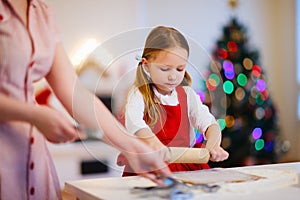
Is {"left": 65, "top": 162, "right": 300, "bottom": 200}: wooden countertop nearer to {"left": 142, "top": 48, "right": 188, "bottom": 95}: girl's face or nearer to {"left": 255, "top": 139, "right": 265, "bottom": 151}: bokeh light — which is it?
{"left": 142, "top": 48, "right": 188, "bottom": 95}: girl's face

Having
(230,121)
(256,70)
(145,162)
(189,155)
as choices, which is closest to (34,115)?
(145,162)

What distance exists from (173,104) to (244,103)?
6.10 ft

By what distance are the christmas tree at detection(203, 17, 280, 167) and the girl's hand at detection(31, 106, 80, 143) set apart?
1968mm

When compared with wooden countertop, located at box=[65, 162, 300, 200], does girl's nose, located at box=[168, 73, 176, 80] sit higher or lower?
higher

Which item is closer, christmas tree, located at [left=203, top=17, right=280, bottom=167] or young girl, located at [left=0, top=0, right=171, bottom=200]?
young girl, located at [left=0, top=0, right=171, bottom=200]

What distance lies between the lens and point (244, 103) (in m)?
2.94

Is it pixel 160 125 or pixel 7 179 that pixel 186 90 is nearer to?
pixel 160 125

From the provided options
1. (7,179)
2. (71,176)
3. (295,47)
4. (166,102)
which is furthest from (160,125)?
(295,47)

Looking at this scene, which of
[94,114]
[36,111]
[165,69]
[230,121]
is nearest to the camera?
[36,111]

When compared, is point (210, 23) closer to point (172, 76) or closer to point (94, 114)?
point (172, 76)

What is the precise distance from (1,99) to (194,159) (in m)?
0.52

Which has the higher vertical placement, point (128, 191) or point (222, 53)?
point (222, 53)

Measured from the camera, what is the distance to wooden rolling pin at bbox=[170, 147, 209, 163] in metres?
1.16

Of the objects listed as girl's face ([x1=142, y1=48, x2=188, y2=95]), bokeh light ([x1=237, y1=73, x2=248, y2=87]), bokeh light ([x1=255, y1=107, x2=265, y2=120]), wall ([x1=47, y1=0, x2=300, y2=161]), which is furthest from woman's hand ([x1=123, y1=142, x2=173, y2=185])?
bokeh light ([x1=255, y1=107, x2=265, y2=120])
